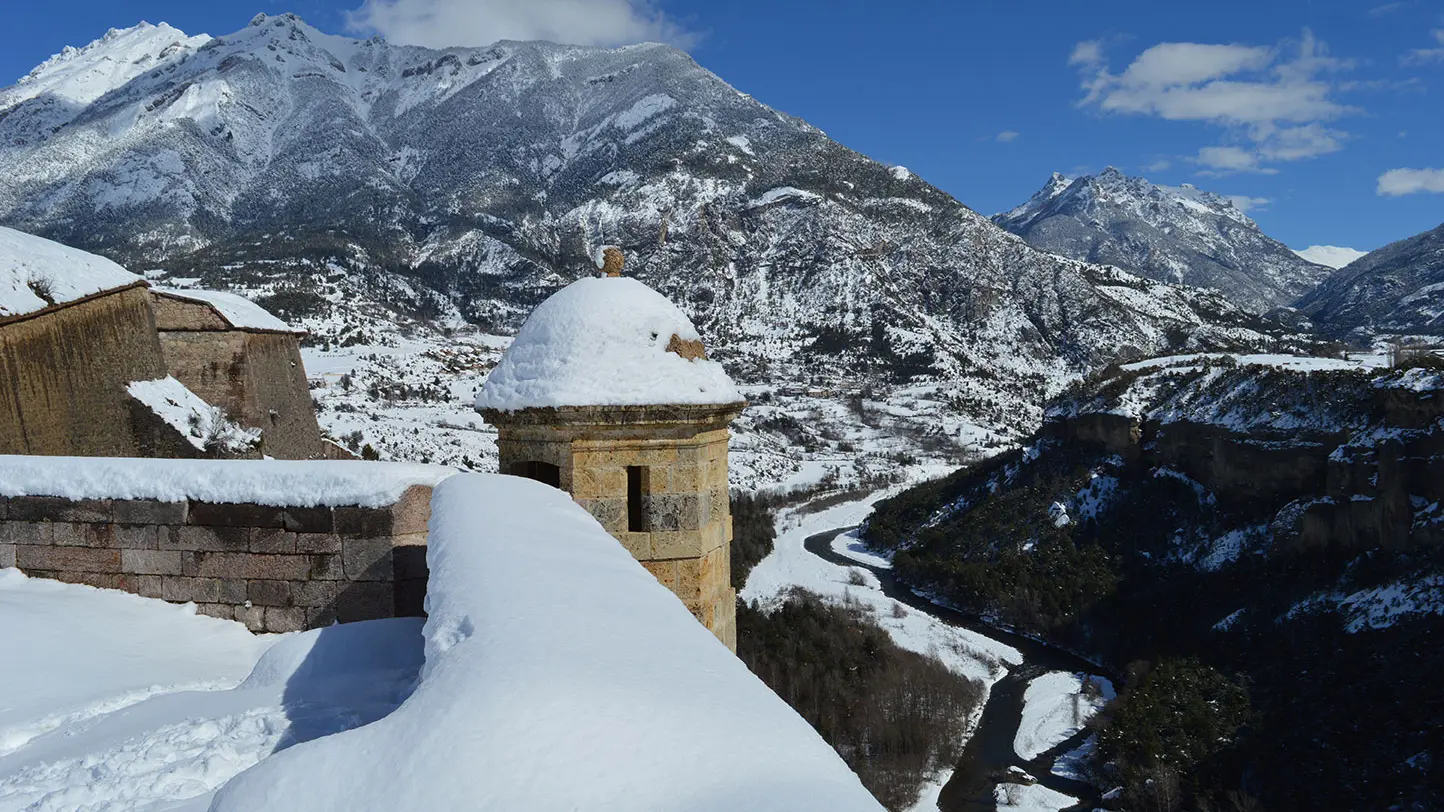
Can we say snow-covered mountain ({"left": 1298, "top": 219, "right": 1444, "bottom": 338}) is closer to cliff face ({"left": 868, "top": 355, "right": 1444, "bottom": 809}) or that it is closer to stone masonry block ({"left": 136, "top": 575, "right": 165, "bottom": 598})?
cliff face ({"left": 868, "top": 355, "right": 1444, "bottom": 809})

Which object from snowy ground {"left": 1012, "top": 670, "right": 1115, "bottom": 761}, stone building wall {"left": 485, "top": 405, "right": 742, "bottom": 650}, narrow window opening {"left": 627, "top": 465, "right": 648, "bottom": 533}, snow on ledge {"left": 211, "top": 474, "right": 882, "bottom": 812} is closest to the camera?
snow on ledge {"left": 211, "top": 474, "right": 882, "bottom": 812}

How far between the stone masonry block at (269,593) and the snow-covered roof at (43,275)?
→ 33.2 feet

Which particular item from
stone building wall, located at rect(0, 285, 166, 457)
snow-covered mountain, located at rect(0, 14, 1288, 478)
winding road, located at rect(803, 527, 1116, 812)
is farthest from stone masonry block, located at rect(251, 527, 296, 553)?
snow-covered mountain, located at rect(0, 14, 1288, 478)

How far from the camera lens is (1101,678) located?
42.8m

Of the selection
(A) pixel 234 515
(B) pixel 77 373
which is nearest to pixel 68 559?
(A) pixel 234 515

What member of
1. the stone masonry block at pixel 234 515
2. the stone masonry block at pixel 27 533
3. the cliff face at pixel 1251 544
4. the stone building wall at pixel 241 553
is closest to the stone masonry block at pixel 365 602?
the stone building wall at pixel 241 553

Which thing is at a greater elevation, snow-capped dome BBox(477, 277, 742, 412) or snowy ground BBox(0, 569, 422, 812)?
snow-capped dome BBox(477, 277, 742, 412)

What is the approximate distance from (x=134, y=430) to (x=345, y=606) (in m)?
11.9

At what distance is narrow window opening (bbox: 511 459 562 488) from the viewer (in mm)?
→ 7074

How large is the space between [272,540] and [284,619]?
0.54 m

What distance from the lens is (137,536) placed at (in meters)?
6.27

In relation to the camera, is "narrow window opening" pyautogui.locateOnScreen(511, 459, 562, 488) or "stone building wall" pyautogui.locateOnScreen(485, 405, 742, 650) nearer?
"stone building wall" pyautogui.locateOnScreen(485, 405, 742, 650)

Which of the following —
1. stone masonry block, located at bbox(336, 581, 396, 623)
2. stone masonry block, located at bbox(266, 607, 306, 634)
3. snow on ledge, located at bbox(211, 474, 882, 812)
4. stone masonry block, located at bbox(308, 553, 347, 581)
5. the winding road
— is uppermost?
snow on ledge, located at bbox(211, 474, 882, 812)

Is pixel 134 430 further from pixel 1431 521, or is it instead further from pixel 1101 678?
pixel 1431 521
